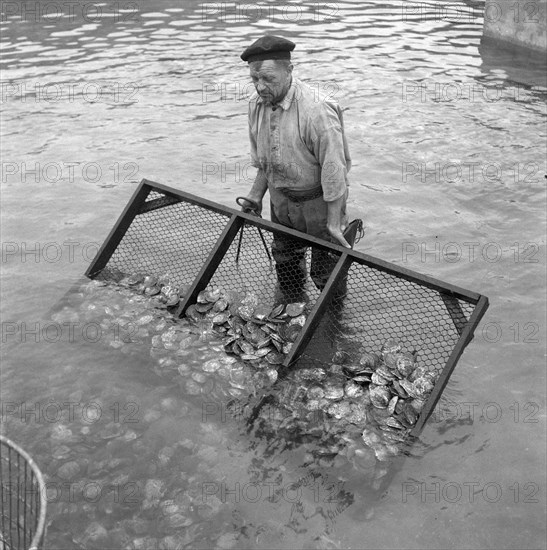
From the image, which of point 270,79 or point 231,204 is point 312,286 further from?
point 231,204

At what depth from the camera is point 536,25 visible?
14.9m

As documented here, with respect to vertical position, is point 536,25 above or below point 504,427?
above

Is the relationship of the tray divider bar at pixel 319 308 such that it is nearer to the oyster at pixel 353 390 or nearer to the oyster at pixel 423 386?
the oyster at pixel 353 390

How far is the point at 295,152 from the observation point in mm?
5934

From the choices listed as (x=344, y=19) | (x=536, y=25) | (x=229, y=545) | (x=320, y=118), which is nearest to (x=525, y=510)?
(x=229, y=545)

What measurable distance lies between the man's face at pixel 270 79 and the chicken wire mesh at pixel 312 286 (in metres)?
1.09

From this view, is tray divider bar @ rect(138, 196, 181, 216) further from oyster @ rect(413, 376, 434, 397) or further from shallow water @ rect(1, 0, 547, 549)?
oyster @ rect(413, 376, 434, 397)

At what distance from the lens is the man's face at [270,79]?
551cm

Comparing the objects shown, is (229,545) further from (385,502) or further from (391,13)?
(391,13)

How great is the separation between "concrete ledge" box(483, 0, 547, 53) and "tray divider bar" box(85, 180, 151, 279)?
11.2m

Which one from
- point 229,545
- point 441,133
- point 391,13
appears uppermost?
point 391,13

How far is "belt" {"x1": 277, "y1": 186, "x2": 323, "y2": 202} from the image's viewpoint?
6.22m

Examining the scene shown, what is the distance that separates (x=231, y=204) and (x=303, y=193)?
135 inches

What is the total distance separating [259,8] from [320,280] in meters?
13.4
